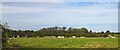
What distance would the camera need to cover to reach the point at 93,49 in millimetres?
12219

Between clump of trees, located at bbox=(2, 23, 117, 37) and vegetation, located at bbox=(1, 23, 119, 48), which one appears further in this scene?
clump of trees, located at bbox=(2, 23, 117, 37)

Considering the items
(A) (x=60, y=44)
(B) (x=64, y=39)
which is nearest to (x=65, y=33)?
(B) (x=64, y=39)

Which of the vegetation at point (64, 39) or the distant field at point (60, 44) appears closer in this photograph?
the distant field at point (60, 44)

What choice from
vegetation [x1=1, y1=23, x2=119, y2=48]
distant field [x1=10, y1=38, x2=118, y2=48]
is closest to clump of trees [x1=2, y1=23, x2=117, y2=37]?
vegetation [x1=1, y1=23, x2=119, y2=48]

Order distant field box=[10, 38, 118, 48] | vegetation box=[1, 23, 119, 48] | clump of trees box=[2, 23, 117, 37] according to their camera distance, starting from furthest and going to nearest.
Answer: clump of trees box=[2, 23, 117, 37], vegetation box=[1, 23, 119, 48], distant field box=[10, 38, 118, 48]

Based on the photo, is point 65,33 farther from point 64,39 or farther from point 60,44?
point 60,44

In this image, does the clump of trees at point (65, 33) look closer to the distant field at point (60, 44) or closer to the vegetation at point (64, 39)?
the vegetation at point (64, 39)

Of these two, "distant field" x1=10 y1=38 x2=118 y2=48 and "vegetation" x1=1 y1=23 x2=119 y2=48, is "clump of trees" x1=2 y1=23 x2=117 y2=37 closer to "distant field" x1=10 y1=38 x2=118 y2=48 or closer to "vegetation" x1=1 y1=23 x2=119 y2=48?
"vegetation" x1=1 y1=23 x2=119 y2=48

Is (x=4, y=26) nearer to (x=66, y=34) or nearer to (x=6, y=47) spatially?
(x=6, y=47)

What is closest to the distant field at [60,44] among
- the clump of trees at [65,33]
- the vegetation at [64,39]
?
the vegetation at [64,39]

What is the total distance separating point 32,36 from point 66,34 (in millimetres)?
4041

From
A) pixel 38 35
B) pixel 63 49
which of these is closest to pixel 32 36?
pixel 38 35

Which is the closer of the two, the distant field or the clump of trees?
the distant field

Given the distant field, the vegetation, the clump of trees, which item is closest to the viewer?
the distant field
